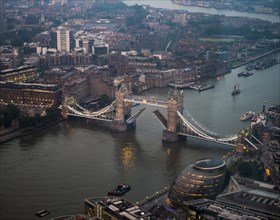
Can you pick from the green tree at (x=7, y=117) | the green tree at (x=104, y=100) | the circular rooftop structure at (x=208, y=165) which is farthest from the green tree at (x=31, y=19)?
the circular rooftop structure at (x=208, y=165)

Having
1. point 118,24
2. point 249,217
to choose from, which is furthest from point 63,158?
point 118,24

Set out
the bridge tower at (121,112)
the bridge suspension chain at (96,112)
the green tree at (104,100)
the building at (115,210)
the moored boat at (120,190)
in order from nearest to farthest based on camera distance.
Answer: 1. the building at (115,210)
2. the moored boat at (120,190)
3. the bridge tower at (121,112)
4. the bridge suspension chain at (96,112)
5. the green tree at (104,100)

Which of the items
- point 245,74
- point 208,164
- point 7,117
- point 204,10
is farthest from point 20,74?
point 204,10

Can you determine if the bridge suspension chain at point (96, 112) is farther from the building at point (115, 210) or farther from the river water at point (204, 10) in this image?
the river water at point (204, 10)

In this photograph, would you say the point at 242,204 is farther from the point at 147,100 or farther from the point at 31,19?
the point at 31,19

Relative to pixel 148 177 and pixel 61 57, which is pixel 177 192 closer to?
pixel 148 177

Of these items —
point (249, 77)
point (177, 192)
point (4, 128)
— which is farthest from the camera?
point (249, 77)
